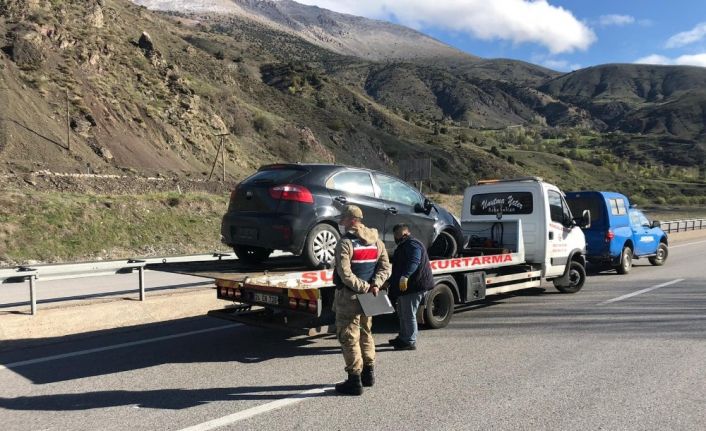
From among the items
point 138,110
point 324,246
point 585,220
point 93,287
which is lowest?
point 93,287

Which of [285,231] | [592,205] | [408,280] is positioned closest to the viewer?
[408,280]

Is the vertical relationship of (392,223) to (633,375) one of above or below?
above

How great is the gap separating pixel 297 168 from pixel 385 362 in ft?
8.81

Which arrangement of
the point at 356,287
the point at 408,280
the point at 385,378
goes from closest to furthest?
1. the point at 356,287
2. the point at 385,378
3. the point at 408,280

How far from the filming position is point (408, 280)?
22.2 feet

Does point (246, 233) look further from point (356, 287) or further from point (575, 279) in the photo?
point (575, 279)

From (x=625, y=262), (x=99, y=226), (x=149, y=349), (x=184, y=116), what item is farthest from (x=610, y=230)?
(x=184, y=116)

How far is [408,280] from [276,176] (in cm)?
218

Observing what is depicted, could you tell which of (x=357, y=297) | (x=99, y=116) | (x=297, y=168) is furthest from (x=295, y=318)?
(x=99, y=116)

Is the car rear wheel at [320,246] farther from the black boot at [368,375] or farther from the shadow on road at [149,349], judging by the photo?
the black boot at [368,375]

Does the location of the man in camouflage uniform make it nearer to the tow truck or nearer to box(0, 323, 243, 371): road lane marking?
A: the tow truck

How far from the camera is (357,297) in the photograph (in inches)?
212

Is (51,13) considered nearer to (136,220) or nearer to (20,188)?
(20,188)

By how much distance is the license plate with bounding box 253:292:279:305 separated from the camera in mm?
6533
